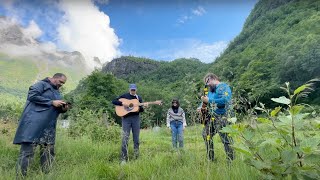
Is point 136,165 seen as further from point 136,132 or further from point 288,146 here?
point 136,132

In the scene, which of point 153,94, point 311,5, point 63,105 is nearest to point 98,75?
point 153,94

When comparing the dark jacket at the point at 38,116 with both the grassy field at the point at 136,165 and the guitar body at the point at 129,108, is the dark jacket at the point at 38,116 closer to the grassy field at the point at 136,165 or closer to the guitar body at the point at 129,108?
the grassy field at the point at 136,165

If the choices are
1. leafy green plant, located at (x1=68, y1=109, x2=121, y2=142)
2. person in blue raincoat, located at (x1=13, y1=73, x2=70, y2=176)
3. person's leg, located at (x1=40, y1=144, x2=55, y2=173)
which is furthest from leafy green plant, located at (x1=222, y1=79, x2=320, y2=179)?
leafy green plant, located at (x1=68, y1=109, x2=121, y2=142)

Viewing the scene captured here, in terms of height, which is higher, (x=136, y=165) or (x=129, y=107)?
(x=129, y=107)

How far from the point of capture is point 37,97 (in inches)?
206

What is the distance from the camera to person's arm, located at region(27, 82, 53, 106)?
5.21 m

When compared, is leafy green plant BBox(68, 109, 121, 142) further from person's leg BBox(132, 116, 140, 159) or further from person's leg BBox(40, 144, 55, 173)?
person's leg BBox(40, 144, 55, 173)

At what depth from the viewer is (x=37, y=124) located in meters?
5.12

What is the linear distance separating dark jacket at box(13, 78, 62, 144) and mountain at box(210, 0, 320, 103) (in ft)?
9.82

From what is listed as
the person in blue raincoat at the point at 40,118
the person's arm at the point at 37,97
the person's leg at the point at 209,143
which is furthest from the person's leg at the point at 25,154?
the person's leg at the point at 209,143

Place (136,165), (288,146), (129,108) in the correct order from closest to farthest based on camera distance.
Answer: (288,146) < (136,165) < (129,108)

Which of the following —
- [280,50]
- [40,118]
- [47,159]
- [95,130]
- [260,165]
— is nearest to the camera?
[260,165]

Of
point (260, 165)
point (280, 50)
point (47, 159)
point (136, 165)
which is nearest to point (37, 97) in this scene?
point (47, 159)

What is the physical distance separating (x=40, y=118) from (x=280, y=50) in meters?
75.4
